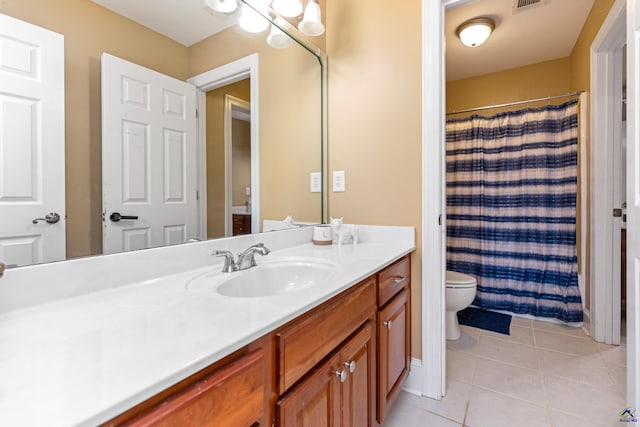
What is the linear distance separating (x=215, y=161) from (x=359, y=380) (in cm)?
95

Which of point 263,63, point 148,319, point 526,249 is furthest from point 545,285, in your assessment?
point 148,319

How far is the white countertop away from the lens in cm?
36

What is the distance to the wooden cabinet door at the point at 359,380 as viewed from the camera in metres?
0.90

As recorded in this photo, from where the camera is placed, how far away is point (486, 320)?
2.48 metres

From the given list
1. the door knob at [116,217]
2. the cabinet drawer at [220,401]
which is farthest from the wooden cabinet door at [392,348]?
the door knob at [116,217]

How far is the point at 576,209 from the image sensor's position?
2.42m

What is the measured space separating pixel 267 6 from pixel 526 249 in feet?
8.61

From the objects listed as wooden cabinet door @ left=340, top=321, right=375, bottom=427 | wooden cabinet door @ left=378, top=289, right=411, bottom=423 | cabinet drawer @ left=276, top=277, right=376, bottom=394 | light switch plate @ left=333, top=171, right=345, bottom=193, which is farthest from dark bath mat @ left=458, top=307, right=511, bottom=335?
cabinet drawer @ left=276, top=277, right=376, bottom=394

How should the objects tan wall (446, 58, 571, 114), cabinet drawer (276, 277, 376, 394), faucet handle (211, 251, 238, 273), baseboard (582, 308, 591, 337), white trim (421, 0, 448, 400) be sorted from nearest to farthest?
cabinet drawer (276, 277, 376, 394), faucet handle (211, 251, 238, 273), white trim (421, 0, 448, 400), baseboard (582, 308, 591, 337), tan wall (446, 58, 571, 114)

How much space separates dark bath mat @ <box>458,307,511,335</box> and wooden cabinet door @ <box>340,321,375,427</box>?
1683 mm

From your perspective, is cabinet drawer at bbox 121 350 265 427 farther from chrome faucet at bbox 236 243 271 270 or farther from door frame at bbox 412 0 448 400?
door frame at bbox 412 0 448 400

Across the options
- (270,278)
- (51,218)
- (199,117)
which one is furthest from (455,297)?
(51,218)

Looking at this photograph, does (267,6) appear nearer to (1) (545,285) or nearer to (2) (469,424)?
(2) (469,424)

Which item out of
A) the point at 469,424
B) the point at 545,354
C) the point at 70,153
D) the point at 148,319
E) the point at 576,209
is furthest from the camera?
the point at 576,209
